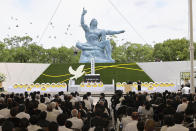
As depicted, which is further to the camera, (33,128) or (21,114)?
(21,114)

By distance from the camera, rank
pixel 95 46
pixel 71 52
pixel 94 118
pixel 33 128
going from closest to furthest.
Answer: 1. pixel 33 128
2. pixel 94 118
3. pixel 95 46
4. pixel 71 52

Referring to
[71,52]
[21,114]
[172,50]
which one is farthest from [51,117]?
[71,52]

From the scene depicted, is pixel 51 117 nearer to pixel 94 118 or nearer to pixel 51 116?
pixel 51 116

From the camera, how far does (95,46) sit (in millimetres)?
34344

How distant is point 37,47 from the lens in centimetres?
4472

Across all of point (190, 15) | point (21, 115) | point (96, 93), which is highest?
point (190, 15)

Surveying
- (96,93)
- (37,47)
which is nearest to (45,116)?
(96,93)

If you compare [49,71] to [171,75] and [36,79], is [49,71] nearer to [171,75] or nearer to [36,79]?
[36,79]

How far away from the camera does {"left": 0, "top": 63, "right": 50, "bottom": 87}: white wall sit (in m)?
29.0

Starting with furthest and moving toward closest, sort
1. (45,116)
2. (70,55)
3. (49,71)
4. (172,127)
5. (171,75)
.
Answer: (70,55), (49,71), (171,75), (45,116), (172,127)

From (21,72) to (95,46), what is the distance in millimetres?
10461

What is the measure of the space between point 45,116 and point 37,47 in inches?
1601

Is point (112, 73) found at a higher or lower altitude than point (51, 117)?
lower

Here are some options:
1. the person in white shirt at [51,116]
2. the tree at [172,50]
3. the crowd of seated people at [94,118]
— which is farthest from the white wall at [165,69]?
the person in white shirt at [51,116]
